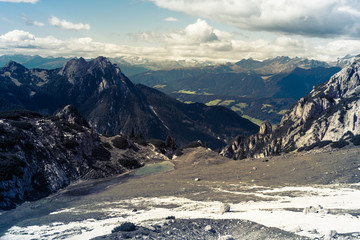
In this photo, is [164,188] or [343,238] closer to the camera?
[343,238]

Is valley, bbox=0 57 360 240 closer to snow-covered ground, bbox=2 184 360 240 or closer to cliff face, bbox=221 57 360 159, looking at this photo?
snow-covered ground, bbox=2 184 360 240

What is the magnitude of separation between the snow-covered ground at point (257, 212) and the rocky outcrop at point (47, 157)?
1196cm

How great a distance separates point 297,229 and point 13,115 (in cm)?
6970

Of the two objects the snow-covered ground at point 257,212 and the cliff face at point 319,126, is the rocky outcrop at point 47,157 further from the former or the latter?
the cliff face at point 319,126

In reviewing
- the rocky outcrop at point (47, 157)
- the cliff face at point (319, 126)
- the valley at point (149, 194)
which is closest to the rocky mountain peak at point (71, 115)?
the rocky outcrop at point (47, 157)

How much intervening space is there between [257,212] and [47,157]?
44.5 m

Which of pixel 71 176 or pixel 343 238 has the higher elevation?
pixel 343 238

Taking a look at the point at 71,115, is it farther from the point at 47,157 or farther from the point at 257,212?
the point at 257,212

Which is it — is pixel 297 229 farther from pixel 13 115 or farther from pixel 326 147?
pixel 13 115

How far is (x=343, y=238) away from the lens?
19.6 meters

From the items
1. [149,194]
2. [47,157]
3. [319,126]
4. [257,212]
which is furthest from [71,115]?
[319,126]

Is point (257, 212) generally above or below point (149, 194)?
above

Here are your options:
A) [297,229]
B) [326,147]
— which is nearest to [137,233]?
[297,229]

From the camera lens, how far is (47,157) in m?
54.5
